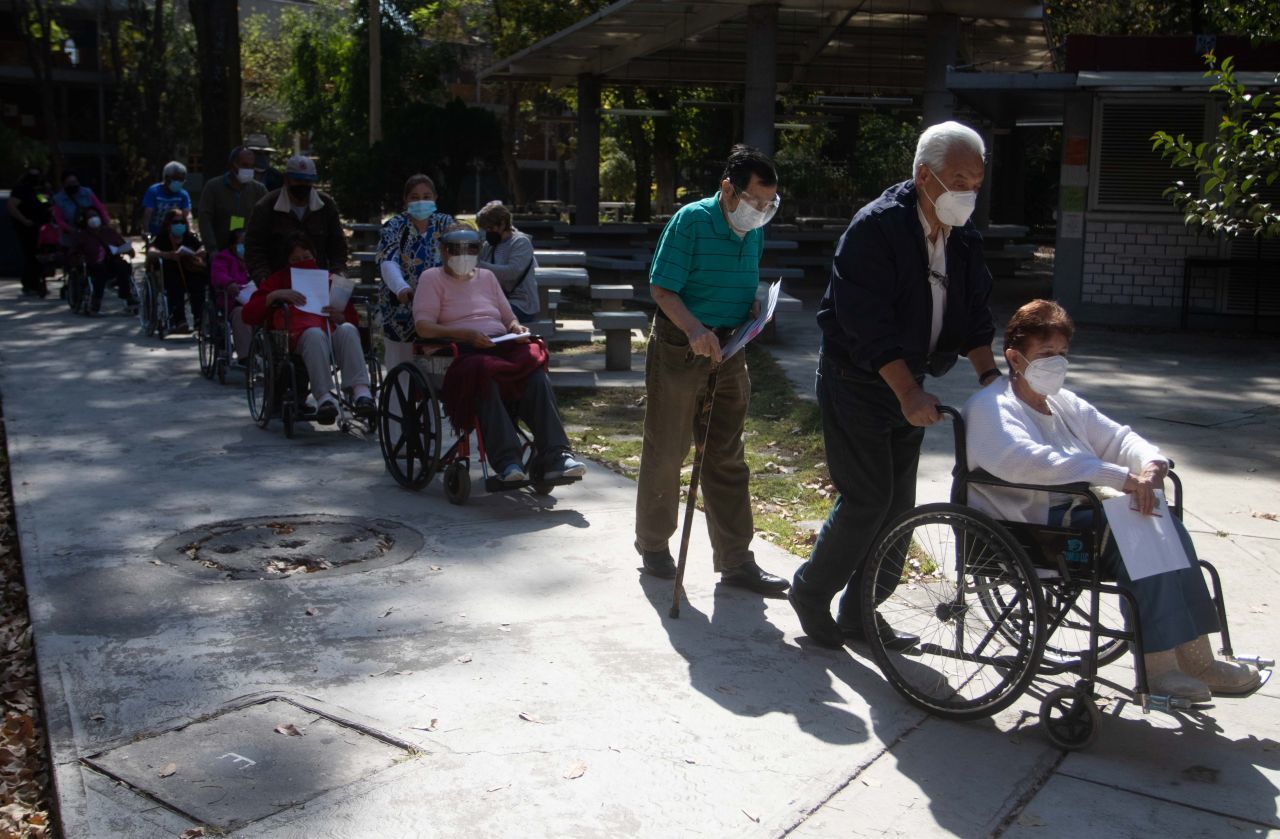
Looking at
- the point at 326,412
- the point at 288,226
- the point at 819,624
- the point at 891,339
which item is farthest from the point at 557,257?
the point at 891,339

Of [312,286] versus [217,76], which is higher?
[217,76]

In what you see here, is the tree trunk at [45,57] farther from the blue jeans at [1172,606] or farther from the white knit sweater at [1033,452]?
the blue jeans at [1172,606]

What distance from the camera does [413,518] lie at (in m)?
7.05

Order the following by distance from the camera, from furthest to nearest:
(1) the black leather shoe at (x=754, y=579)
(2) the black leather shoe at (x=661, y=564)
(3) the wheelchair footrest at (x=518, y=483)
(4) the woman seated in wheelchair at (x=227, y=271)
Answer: (4) the woman seated in wheelchair at (x=227, y=271), (3) the wheelchair footrest at (x=518, y=483), (2) the black leather shoe at (x=661, y=564), (1) the black leather shoe at (x=754, y=579)

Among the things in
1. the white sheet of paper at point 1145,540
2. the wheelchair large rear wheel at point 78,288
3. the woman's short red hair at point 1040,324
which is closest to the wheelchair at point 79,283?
the wheelchair large rear wheel at point 78,288

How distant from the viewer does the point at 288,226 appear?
9375 millimetres

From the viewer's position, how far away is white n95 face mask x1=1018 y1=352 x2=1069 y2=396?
4500mm

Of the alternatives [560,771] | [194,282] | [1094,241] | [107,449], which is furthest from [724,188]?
[1094,241]

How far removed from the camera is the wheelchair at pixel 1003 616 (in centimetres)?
414

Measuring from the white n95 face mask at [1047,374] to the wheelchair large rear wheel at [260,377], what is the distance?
597 centimetres

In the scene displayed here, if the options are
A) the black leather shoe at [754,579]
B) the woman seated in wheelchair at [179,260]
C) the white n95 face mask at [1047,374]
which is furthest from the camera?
the woman seated in wheelchair at [179,260]

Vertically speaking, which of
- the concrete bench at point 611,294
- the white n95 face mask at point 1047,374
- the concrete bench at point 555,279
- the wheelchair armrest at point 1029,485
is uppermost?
the white n95 face mask at point 1047,374

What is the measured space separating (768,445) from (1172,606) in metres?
5.30

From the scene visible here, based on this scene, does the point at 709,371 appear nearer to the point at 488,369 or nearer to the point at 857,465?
the point at 857,465
